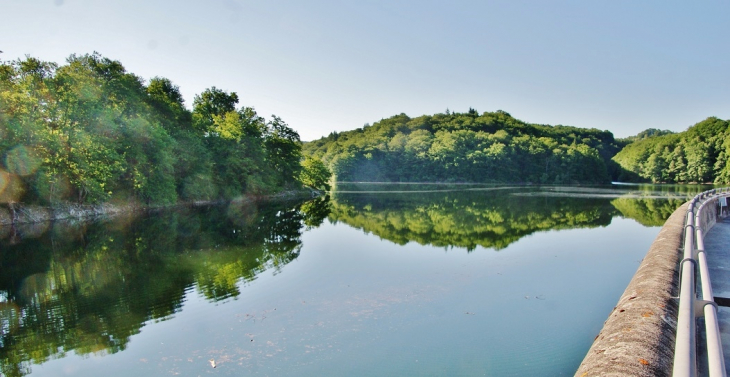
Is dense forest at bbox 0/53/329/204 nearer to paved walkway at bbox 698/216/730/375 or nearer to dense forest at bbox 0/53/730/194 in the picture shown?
dense forest at bbox 0/53/730/194

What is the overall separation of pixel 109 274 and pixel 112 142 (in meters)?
19.6

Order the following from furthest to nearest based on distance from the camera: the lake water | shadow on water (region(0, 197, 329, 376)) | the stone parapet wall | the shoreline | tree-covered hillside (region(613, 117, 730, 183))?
tree-covered hillside (region(613, 117, 730, 183))
the shoreline
shadow on water (region(0, 197, 329, 376))
the lake water
the stone parapet wall

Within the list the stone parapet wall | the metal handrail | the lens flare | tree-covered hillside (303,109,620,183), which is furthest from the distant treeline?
the metal handrail

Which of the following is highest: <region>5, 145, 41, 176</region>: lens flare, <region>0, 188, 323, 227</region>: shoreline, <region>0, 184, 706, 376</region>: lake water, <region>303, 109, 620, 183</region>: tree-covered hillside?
<region>303, 109, 620, 183</region>: tree-covered hillside

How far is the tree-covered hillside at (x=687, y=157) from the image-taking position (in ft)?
288

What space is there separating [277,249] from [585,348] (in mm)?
12430

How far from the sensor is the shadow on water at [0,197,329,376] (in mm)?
8180

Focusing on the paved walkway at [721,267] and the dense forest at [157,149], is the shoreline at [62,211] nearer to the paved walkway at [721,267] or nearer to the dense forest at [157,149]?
the dense forest at [157,149]

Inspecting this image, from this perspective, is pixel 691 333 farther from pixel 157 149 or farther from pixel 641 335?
pixel 157 149

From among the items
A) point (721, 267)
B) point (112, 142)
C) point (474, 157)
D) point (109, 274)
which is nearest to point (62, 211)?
point (112, 142)

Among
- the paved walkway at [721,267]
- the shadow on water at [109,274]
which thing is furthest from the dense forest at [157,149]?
the paved walkway at [721,267]

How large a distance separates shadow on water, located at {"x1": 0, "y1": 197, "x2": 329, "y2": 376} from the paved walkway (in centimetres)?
895

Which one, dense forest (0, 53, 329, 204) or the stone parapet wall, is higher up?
dense forest (0, 53, 329, 204)

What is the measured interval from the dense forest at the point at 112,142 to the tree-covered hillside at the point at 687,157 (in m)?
91.1
